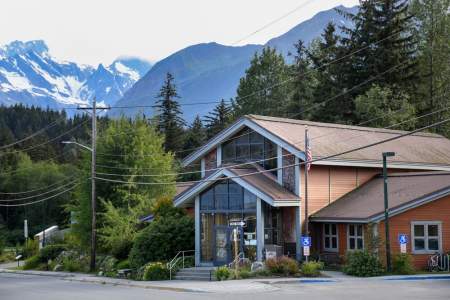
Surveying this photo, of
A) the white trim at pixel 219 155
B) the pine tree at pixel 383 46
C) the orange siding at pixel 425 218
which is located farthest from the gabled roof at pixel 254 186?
the pine tree at pixel 383 46

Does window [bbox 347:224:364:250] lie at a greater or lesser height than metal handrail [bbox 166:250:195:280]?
greater

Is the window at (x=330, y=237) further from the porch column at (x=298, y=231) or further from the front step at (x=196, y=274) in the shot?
the front step at (x=196, y=274)

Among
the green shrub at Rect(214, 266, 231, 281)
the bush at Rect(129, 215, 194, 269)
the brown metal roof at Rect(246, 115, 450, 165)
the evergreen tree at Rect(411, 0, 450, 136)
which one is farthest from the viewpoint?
the evergreen tree at Rect(411, 0, 450, 136)

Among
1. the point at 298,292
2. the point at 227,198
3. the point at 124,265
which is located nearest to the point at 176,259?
the point at 227,198

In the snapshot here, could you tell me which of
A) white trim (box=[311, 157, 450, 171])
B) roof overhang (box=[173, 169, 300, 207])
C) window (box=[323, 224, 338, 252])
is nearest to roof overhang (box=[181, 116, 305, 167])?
white trim (box=[311, 157, 450, 171])

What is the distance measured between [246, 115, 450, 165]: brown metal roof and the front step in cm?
789

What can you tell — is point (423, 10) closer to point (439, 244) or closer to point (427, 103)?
point (427, 103)

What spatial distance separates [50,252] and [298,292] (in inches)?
1241

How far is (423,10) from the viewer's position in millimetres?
63156

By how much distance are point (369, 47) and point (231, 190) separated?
30.7 metres

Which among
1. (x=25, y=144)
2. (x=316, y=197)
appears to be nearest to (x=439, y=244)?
(x=316, y=197)

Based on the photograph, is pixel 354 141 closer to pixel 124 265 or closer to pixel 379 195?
pixel 379 195

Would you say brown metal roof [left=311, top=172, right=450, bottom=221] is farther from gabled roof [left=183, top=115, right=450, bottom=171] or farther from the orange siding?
gabled roof [left=183, top=115, right=450, bottom=171]

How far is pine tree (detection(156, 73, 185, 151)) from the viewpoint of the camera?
92.8 m
